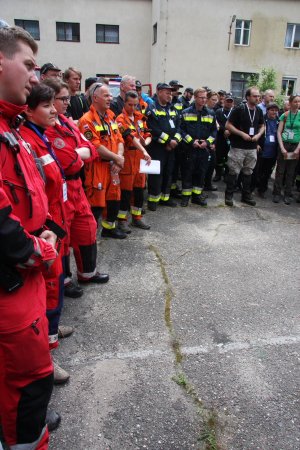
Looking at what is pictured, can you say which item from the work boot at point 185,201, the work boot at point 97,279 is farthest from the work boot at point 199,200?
the work boot at point 97,279

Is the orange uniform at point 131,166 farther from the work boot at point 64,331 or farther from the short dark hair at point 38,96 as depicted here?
the short dark hair at point 38,96

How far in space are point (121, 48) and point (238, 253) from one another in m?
24.7

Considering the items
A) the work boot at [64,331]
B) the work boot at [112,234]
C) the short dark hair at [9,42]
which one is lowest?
the work boot at [64,331]

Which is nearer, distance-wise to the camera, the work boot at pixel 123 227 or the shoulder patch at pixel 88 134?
the shoulder patch at pixel 88 134

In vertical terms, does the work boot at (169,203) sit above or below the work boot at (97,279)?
above

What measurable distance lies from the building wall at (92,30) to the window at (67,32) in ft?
0.97

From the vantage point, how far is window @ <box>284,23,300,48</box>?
2214 cm

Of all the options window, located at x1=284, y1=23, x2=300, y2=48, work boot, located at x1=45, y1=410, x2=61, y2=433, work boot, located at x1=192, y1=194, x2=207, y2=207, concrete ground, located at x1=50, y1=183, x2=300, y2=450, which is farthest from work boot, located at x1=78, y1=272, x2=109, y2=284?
window, located at x1=284, y1=23, x2=300, y2=48

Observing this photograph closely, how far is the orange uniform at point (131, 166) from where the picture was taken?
206 inches

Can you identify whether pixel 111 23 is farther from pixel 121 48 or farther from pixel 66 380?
pixel 66 380

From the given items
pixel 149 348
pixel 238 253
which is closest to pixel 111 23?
pixel 238 253

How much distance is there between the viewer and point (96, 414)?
90.7 inches

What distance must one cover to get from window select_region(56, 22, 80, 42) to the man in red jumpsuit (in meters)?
27.1

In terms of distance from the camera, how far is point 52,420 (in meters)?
2.20
